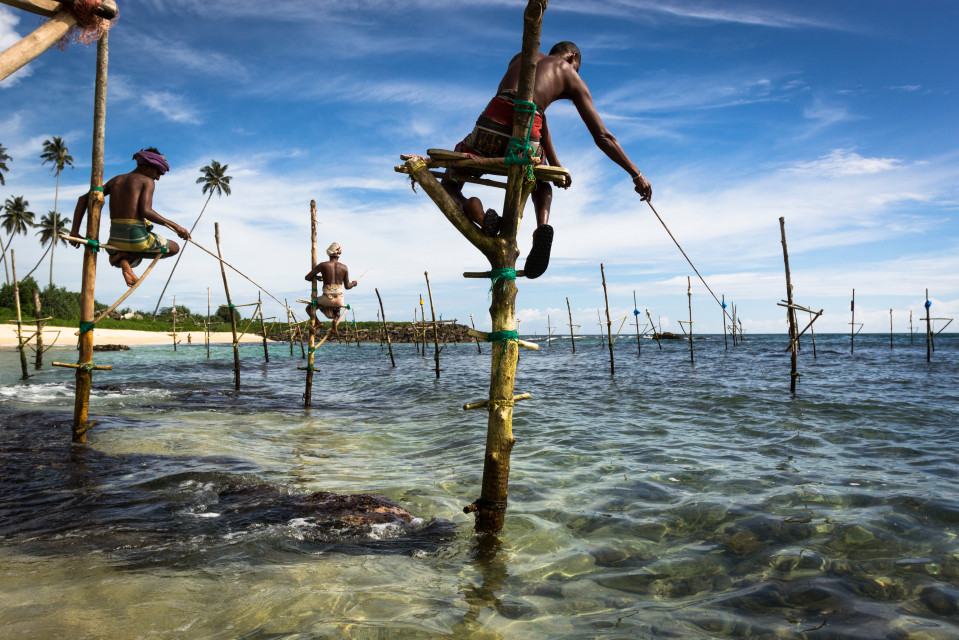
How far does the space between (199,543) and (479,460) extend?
13.2 feet

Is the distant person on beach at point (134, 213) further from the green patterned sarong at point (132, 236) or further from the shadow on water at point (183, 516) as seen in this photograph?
the shadow on water at point (183, 516)

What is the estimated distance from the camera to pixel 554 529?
4742 mm

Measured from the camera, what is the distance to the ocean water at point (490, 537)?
3146 mm

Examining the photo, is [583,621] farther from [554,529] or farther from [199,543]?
[199,543]

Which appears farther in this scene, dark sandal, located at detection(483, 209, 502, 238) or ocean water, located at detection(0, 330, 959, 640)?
dark sandal, located at detection(483, 209, 502, 238)

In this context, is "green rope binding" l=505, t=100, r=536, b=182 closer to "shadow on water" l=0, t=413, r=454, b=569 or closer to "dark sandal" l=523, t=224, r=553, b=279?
"dark sandal" l=523, t=224, r=553, b=279

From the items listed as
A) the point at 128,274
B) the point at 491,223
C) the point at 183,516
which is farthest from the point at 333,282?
the point at 491,223

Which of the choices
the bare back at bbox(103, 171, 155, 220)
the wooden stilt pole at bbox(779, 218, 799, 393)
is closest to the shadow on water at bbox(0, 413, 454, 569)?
the bare back at bbox(103, 171, 155, 220)

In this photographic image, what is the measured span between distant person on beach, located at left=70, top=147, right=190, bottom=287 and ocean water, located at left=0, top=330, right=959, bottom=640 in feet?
9.07

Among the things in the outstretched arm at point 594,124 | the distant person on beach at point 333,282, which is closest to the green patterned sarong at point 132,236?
the distant person on beach at point 333,282

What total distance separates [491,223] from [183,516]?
3.98 m

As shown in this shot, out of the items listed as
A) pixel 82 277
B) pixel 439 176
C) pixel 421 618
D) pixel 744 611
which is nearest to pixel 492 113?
pixel 439 176

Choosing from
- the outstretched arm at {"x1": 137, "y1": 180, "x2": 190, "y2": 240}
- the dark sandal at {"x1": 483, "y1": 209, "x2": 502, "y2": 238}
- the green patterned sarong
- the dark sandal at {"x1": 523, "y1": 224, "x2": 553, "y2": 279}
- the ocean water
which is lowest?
the ocean water

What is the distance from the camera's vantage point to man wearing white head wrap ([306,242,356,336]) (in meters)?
10.8
